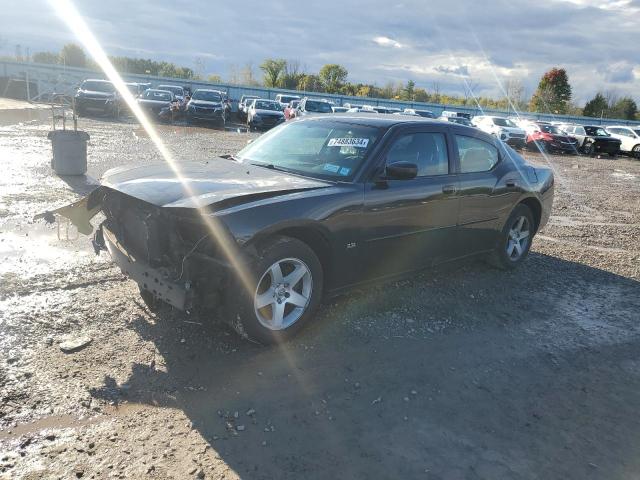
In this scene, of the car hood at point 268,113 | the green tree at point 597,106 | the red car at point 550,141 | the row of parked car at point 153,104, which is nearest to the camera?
the row of parked car at point 153,104

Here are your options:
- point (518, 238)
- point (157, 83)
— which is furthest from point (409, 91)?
point (518, 238)

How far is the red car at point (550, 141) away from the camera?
27.7 m

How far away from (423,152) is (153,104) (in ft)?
84.8

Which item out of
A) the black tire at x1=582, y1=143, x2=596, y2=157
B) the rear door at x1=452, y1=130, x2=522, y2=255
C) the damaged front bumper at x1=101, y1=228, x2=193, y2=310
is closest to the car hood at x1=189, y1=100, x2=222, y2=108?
the black tire at x1=582, y1=143, x2=596, y2=157

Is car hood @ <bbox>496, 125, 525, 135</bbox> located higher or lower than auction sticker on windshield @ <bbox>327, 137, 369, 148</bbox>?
higher

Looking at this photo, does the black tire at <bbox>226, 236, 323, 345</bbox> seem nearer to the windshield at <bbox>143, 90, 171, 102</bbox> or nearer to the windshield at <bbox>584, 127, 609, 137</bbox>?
the windshield at <bbox>143, 90, 171, 102</bbox>

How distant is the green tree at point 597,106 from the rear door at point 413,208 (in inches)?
2631

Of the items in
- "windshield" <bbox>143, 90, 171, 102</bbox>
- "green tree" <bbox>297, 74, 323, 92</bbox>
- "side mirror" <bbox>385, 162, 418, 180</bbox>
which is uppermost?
"green tree" <bbox>297, 74, 323, 92</bbox>

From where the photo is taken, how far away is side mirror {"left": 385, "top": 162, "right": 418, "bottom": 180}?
14.2 ft

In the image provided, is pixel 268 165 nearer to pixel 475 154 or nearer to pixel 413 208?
pixel 413 208

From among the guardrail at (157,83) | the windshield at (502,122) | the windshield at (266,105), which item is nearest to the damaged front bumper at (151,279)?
the windshield at (266,105)

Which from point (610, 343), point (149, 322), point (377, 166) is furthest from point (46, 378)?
point (610, 343)

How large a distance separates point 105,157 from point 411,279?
995 centimetres

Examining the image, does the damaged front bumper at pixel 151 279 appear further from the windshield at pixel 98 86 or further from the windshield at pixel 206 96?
the windshield at pixel 98 86
